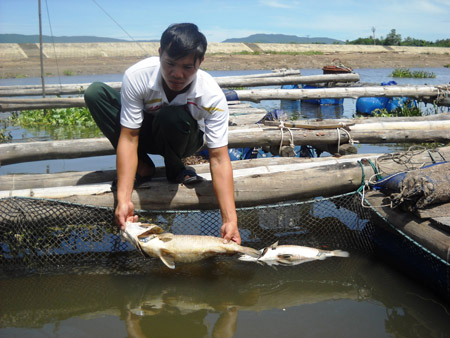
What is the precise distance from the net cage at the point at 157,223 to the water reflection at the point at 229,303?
0.15 metres

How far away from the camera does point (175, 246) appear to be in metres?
3.15

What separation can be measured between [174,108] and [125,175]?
623 millimetres

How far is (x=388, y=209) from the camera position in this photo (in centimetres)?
364

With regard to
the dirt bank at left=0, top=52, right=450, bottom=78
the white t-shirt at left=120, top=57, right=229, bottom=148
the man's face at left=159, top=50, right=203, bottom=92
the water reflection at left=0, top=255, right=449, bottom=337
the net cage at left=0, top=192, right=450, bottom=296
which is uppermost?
the dirt bank at left=0, top=52, right=450, bottom=78

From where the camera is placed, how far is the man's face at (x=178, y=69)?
3002mm

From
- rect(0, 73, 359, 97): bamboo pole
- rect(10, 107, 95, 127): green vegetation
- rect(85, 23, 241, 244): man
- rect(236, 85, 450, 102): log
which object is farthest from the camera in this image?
rect(0, 73, 359, 97): bamboo pole

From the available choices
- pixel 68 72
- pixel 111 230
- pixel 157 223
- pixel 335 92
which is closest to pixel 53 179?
pixel 111 230

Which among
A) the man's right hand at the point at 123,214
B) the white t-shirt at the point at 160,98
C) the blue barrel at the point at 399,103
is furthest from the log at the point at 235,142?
the blue barrel at the point at 399,103

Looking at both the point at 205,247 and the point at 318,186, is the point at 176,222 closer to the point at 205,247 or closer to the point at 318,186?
the point at 205,247

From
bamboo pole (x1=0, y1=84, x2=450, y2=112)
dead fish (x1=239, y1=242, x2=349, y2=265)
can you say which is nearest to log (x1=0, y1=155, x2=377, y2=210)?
dead fish (x1=239, y1=242, x2=349, y2=265)

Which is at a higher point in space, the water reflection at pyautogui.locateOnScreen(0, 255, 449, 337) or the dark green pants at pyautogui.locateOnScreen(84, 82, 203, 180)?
the dark green pants at pyautogui.locateOnScreen(84, 82, 203, 180)

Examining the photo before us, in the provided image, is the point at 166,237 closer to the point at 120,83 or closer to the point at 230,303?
the point at 230,303

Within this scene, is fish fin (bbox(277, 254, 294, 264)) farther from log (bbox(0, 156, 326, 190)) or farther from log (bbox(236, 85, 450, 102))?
log (bbox(236, 85, 450, 102))

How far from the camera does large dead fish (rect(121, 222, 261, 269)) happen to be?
10.2 feet
